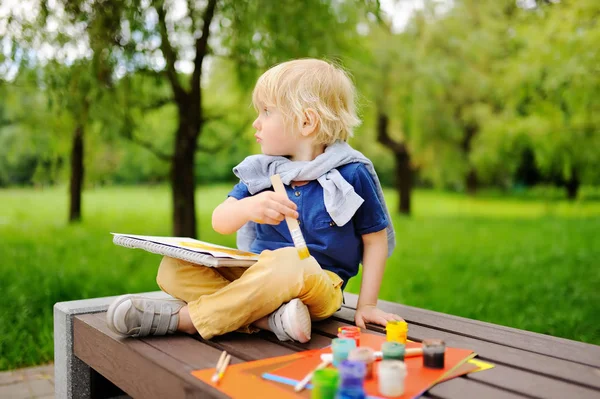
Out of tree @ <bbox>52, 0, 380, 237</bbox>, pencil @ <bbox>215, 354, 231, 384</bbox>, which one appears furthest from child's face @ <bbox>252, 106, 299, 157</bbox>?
tree @ <bbox>52, 0, 380, 237</bbox>

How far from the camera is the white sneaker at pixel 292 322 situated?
5.65 ft

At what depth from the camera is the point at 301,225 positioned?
2.10 m

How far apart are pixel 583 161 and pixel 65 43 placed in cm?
710

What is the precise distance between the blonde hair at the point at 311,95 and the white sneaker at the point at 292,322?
2.12 feet

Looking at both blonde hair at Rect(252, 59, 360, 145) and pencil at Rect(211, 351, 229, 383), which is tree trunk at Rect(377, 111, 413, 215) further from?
pencil at Rect(211, 351, 229, 383)

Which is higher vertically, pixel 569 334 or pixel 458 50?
pixel 458 50

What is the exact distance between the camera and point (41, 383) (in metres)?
2.64

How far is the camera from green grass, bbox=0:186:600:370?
3525mm

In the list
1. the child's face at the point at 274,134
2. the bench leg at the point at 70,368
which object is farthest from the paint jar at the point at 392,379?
the bench leg at the point at 70,368

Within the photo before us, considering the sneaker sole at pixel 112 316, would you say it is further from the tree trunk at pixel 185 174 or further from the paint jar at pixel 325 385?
the tree trunk at pixel 185 174

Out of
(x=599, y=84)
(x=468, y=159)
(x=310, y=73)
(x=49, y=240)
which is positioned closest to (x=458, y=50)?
(x=468, y=159)

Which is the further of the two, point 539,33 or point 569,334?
point 539,33

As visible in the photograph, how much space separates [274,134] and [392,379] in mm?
1075

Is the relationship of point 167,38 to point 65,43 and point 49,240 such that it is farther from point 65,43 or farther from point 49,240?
point 49,240
